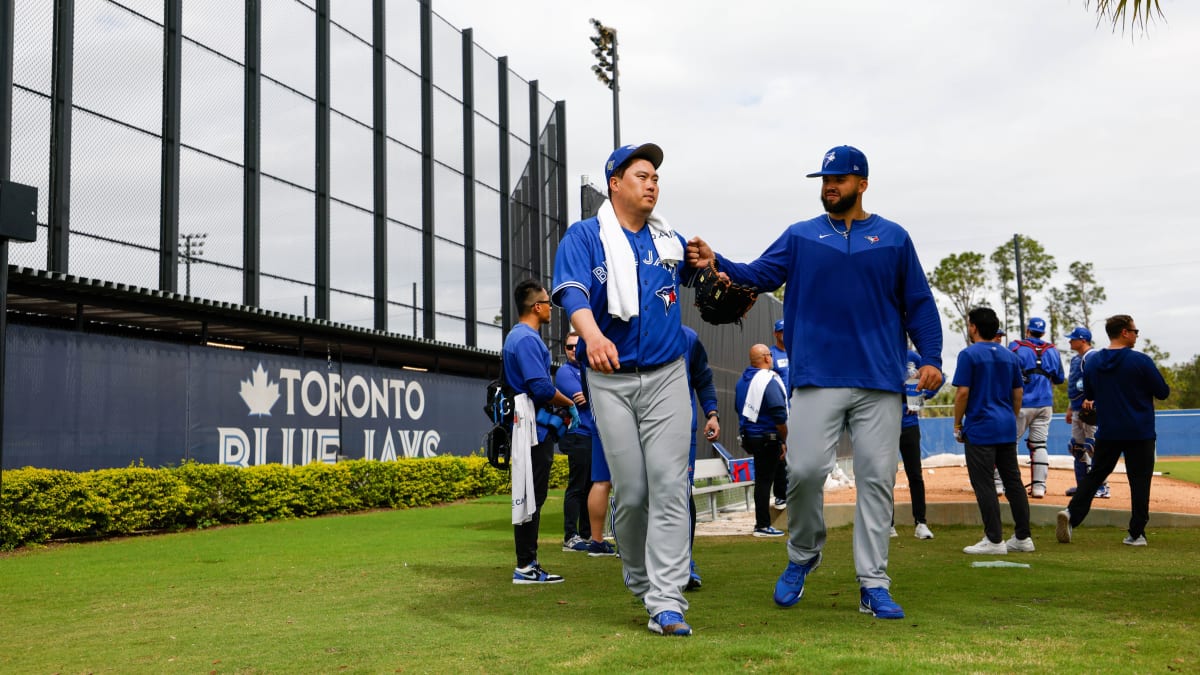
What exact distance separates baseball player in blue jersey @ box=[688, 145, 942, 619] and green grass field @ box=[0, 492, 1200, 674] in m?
0.40

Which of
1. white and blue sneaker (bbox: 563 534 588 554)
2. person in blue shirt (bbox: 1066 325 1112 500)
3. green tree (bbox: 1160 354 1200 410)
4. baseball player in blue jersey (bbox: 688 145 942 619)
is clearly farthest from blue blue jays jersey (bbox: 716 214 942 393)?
green tree (bbox: 1160 354 1200 410)

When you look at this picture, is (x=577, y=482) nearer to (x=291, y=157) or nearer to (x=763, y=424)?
(x=763, y=424)

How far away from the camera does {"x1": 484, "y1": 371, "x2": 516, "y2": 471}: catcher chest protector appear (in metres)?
6.65

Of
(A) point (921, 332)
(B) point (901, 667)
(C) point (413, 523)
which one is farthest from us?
(C) point (413, 523)

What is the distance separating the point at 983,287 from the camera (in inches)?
2083

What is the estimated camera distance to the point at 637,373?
175 inches

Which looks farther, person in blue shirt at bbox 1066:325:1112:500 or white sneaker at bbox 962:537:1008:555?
person in blue shirt at bbox 1066:325:1112:500

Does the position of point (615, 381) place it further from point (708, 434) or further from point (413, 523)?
point (413, 523)

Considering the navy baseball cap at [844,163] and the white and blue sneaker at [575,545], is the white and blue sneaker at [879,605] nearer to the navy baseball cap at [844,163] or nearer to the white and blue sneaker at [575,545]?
the navy baseball cap at [844,163]

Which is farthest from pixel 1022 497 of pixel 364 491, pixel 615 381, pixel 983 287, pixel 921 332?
pixel 983 287

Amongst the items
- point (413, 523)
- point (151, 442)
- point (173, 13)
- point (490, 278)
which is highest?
point (173, 13)

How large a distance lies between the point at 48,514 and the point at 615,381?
8.54 m

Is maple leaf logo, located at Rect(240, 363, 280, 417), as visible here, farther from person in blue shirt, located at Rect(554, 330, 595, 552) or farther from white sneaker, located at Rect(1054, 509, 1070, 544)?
white sneaker, located at Rect(1054, 509, 1070, 544)

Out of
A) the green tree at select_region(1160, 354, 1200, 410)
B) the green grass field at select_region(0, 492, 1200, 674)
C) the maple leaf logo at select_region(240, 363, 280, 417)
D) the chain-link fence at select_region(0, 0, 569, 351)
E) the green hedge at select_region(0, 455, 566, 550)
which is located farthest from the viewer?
the green tree at select_region(1160, 354, 1200, 410)
